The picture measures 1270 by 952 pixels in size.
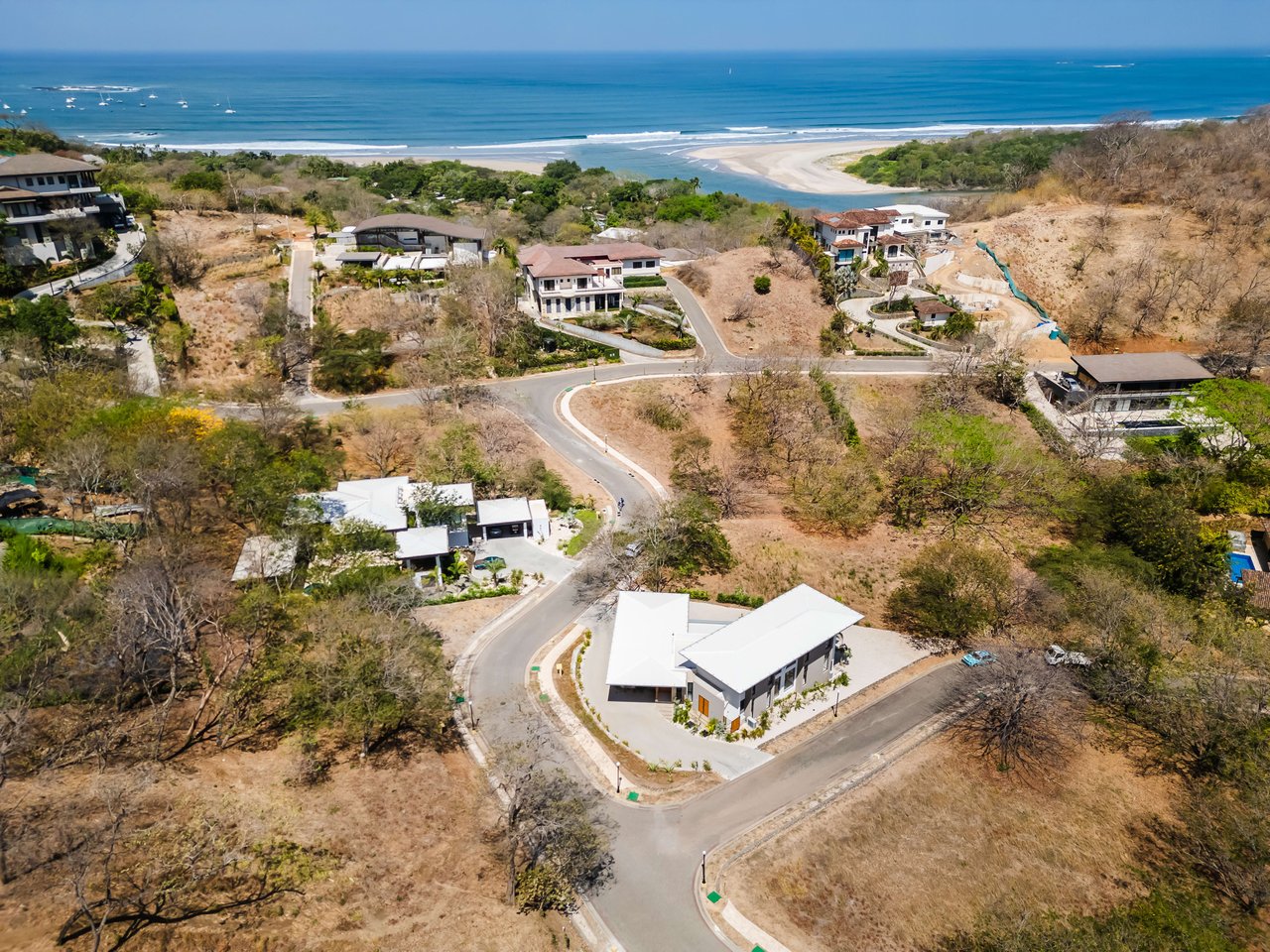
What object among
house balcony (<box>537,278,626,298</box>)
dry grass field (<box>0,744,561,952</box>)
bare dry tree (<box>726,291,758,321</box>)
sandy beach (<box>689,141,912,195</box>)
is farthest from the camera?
sandy beach (<box>689,141,912,195</box>)

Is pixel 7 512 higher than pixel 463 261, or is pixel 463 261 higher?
pixel 463 261

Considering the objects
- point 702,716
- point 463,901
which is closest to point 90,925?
point 463,901

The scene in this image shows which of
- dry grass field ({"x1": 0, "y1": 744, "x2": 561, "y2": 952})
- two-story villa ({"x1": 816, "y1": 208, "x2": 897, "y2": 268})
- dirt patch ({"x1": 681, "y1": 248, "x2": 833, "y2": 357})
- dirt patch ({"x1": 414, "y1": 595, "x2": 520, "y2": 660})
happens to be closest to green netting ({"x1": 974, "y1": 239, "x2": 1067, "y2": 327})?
two-story villa ({"x1": 816, "y1": 208, "x2": 897, "y2": 268})

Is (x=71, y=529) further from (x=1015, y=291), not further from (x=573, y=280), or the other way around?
(x=1015, y=291)

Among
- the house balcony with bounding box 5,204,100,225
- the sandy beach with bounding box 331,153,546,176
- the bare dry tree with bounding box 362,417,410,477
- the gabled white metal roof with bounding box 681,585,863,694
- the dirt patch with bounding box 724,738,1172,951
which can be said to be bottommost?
the dirt patch with bounding box 724,738,1172,951

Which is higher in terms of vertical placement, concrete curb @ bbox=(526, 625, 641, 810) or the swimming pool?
the swimming pool

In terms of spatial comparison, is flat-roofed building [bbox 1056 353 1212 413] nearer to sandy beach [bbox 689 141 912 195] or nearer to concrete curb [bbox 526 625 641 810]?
concrete curb [bbox 526 625 641 810]

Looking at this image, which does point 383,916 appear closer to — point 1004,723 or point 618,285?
point 1004,723
